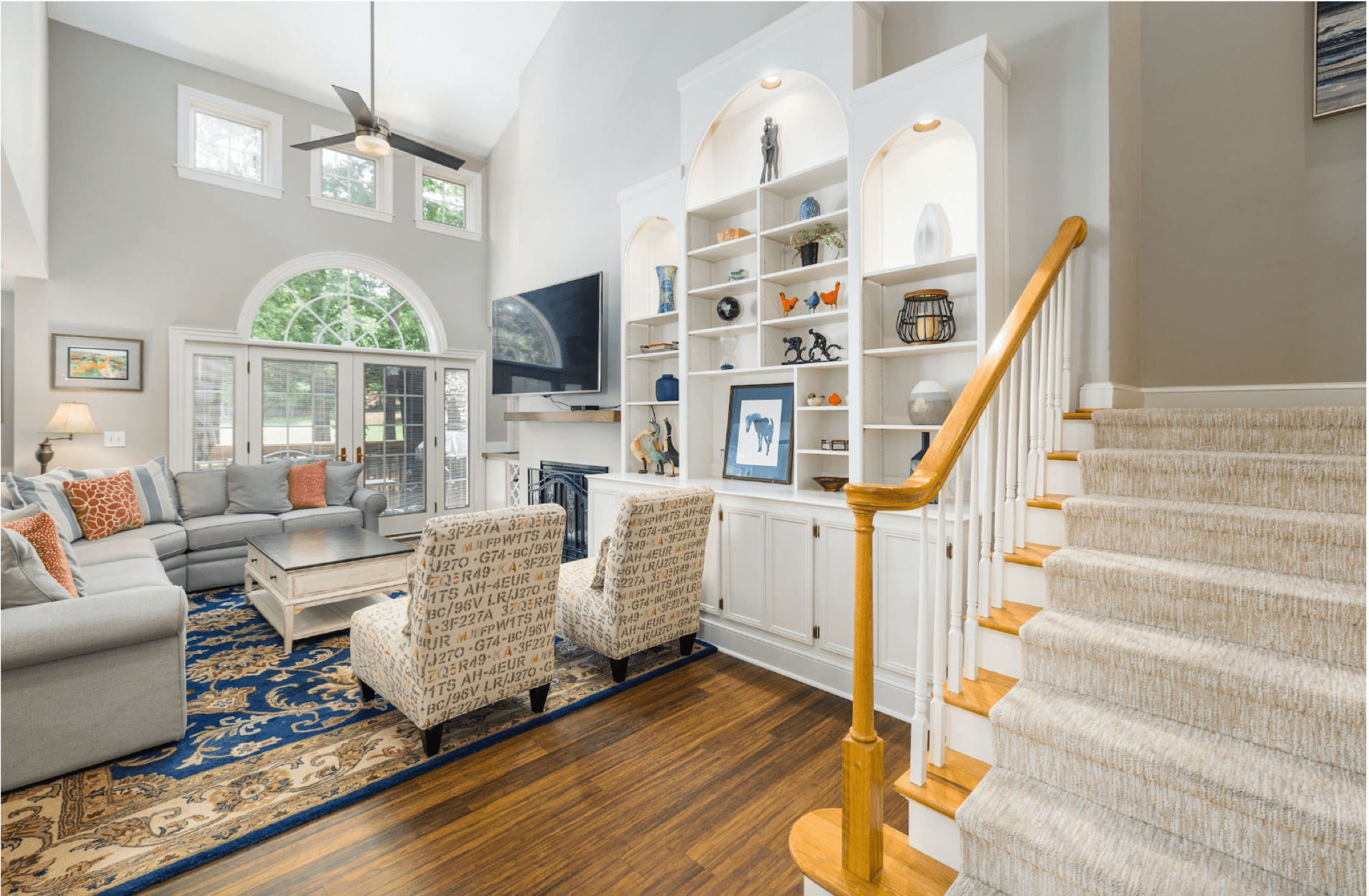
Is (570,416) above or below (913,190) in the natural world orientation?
below

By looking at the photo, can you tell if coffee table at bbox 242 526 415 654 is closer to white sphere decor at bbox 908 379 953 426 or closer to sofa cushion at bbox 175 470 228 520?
sofa cushion at bbox 175 470 228 520

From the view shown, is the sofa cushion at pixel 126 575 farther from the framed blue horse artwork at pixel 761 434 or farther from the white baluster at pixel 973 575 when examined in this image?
the white baluster at pixel 973 575

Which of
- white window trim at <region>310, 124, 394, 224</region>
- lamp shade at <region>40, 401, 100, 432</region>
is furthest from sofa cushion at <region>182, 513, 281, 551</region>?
white window trim at <region>310, 124, 394, 224</region>

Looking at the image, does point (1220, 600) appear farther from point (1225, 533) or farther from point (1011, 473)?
point (1011, 473)

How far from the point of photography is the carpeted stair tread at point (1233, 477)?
1.76m

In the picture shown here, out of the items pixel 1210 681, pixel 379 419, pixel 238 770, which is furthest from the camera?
pixel 379 419

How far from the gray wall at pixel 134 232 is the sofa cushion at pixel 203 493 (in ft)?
2.07

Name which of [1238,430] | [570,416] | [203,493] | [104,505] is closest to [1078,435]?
[1238,430]

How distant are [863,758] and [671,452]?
2.82m

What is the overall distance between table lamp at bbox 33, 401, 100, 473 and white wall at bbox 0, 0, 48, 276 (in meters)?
0.99

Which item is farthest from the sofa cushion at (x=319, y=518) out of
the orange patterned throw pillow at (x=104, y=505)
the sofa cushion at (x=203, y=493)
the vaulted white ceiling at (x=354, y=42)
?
the vaulted white ceiling at (x=354, y=42)

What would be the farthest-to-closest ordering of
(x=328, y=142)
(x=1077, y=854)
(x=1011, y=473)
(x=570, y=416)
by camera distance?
(x=570, y=416)
(x=328, y=142)
(x=1011, y=473)
(x=1077, y=854)

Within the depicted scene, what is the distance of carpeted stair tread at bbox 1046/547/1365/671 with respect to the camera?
1.47m

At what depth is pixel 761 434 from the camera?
3541mm
